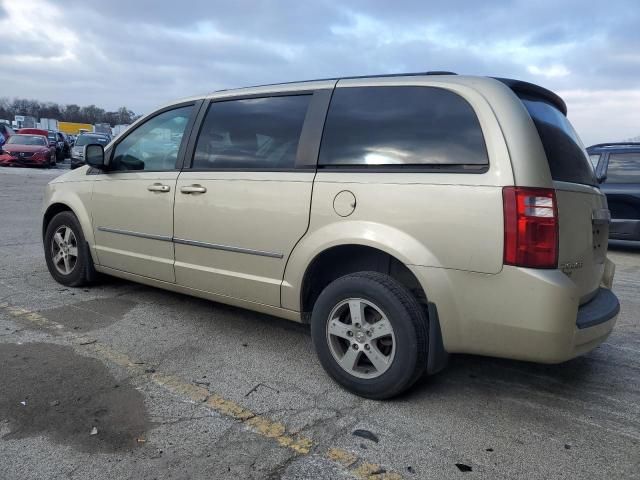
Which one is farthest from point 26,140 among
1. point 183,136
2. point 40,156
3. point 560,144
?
point 560,144

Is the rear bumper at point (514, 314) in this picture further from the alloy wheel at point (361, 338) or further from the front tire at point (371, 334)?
the alloy wheel at point (361, 338)

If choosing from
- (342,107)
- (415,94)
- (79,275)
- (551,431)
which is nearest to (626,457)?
(551,431)

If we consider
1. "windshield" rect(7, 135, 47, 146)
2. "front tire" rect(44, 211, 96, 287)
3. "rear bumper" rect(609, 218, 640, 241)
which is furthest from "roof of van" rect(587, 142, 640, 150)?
"windshield" rect(7, 135, 47, 146)

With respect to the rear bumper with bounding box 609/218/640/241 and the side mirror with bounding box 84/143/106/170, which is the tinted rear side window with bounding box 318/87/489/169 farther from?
the rear bumper with bounding box 609/218/640/241

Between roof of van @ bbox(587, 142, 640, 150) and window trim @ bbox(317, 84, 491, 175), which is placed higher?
roof of van @ bbox(587, 142, 640, 150)

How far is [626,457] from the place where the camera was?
8.52ft

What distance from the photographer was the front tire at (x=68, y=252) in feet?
16.6

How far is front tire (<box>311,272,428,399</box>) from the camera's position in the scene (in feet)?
9.72

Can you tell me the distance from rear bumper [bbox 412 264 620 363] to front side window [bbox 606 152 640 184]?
7396mm

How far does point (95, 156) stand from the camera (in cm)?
473

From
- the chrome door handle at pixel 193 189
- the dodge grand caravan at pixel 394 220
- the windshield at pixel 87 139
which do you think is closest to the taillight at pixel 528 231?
the dodge grand caravan at pixel 394 220

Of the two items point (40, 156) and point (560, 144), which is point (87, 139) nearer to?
point (40, 156)

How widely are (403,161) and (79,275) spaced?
3.48 m

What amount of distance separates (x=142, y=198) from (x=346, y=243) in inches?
80.5
